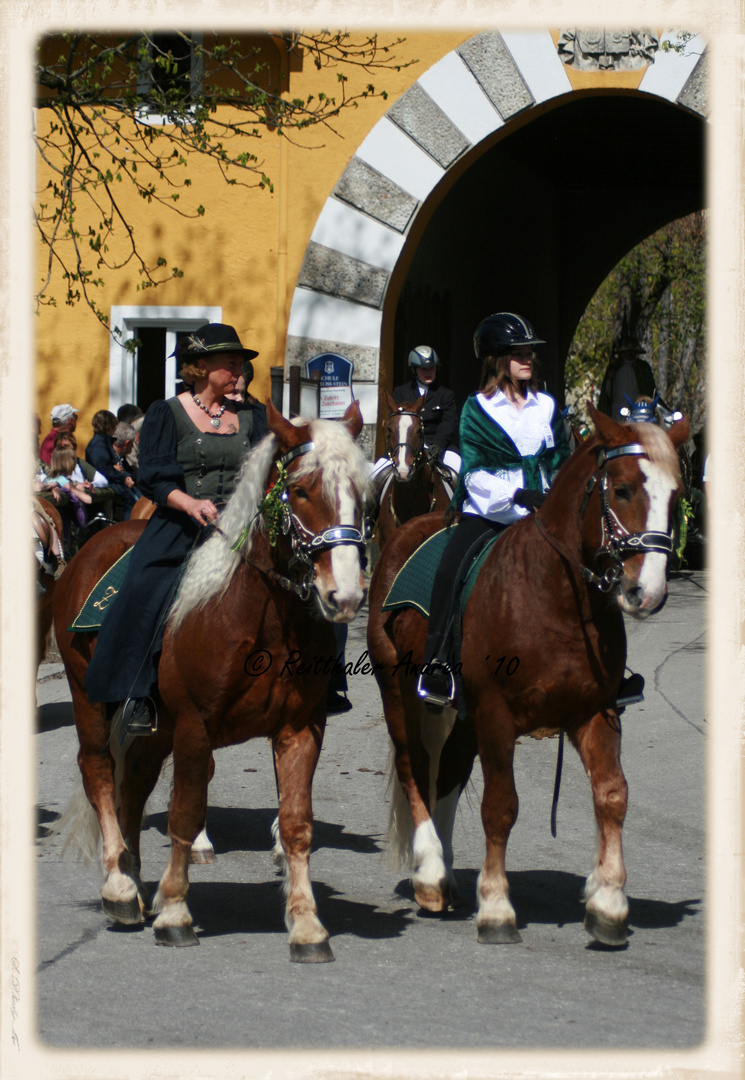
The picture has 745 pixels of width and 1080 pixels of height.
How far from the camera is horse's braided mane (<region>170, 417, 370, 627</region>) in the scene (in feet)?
16.4

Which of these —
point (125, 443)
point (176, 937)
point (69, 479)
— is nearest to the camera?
point (176, 937)

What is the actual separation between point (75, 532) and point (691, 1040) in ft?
30.7

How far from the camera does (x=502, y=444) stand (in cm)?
599

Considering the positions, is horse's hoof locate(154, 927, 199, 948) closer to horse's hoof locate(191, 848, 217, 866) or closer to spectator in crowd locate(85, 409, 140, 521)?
horse's hoof locate(191, 848, 217, 866)

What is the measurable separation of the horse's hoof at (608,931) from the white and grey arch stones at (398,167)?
9.00m

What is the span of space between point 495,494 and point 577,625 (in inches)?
36.3

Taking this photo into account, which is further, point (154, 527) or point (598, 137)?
point (598, 137)

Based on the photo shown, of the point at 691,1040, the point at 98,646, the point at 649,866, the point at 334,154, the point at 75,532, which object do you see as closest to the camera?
the point at 691,1040

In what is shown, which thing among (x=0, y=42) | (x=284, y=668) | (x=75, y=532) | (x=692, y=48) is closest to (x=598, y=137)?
(x=692, y=48)

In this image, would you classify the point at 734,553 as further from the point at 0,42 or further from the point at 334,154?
the point at 334,154

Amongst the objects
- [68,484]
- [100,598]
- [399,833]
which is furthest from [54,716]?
[399,833]

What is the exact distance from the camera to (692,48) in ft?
42.8

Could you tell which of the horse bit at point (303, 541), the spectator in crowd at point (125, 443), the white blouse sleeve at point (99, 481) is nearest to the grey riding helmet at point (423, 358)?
the spectator in crowd at point (125, 443)

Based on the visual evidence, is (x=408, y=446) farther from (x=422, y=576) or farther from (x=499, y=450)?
(x=499, y=450)
